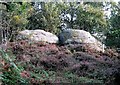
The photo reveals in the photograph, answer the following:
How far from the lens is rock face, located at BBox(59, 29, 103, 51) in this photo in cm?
800

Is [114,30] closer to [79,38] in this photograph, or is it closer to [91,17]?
[79,38]

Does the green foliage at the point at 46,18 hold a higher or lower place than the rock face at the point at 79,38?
higher

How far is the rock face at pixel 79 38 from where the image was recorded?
800 cm

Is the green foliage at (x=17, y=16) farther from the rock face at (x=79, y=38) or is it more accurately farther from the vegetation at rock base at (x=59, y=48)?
the rock face at (x=79, y=38)

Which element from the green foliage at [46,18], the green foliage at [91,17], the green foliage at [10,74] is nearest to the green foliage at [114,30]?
the green foliage at [91,17]

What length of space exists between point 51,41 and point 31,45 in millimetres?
799

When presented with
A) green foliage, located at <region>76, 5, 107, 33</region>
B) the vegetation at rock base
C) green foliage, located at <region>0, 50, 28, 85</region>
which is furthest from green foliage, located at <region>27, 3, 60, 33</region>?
green foliage, located at <region>0, 50, 28, 85</region>

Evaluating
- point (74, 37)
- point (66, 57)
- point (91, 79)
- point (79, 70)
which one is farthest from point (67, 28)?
point (91, 79)

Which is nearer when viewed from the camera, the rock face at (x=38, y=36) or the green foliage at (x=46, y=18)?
the green foliage at (x=46, y=18)

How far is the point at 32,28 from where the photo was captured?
8.97 m

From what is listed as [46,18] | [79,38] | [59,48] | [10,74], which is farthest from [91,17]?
[10,74]

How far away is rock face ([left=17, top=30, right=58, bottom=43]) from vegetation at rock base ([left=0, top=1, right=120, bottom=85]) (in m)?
0.18

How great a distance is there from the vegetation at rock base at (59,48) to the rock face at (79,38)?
7.4 inches

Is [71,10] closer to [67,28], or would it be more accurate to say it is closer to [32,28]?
[67,28]
